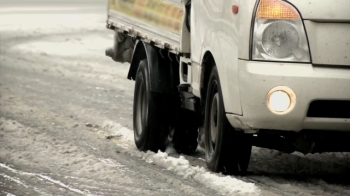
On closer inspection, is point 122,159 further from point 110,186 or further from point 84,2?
point 84,2

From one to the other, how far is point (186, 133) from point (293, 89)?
293 cm

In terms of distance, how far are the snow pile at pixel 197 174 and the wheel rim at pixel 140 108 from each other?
239 millimetres

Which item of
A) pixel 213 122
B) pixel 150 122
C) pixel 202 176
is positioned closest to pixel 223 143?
pixel 202 176

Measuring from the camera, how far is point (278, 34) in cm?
802

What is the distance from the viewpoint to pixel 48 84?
55.5 ft

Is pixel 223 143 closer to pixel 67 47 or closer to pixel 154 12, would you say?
pixel 154 12

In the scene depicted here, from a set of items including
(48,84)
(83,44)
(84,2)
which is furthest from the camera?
(84,2)

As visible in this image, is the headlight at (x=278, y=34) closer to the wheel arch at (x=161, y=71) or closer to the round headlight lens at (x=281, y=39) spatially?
the round headlight lens at (x=281, y=39)

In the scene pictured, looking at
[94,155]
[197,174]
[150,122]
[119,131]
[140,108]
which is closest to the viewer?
[197,174]

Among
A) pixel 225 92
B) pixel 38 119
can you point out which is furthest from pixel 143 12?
pixel 225 92

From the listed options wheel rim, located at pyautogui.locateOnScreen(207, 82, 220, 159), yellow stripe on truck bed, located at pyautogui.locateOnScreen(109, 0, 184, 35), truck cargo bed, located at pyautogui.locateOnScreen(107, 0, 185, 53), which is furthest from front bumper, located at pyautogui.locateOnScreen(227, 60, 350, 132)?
yellow stripe on truck bed, located at pyautogui.locateOnScreen(109, 0, 184, 35)

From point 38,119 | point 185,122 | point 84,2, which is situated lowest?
point 84,2

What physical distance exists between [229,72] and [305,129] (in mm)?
663

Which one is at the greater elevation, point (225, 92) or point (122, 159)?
point (225, 92)
